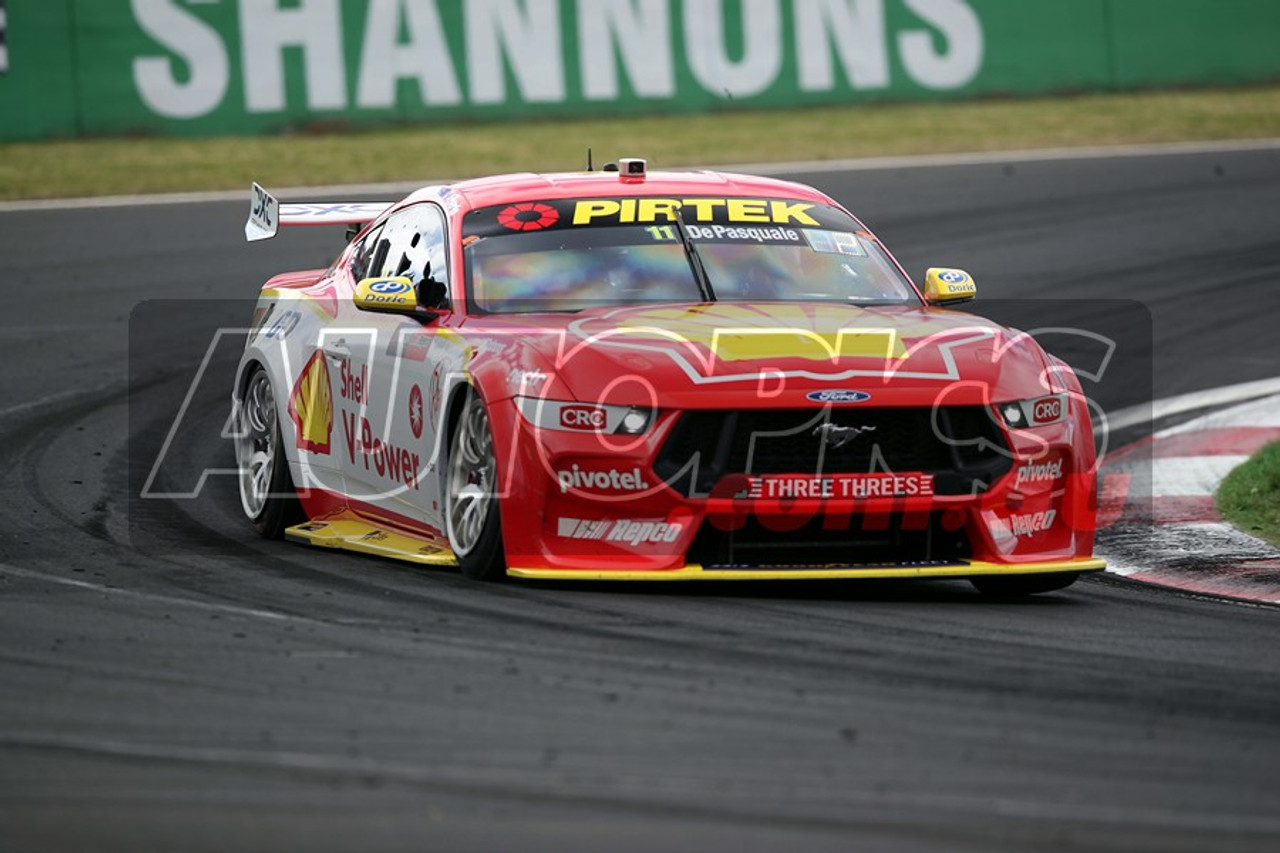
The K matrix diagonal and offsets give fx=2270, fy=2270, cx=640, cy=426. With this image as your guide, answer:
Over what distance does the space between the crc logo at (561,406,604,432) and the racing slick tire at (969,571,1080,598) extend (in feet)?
4.26

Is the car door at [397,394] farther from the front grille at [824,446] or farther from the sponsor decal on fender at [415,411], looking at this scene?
the front grille at [824,446]

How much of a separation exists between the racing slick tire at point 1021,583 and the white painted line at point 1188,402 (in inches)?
163

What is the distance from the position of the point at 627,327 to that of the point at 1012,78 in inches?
618

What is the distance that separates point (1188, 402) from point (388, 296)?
5.71m

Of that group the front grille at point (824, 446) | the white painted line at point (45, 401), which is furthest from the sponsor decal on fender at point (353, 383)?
the white painted line at point (45, 401)

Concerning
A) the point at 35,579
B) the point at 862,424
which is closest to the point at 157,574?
the point at 35,579

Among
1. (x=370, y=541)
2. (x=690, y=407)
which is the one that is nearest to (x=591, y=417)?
(x=690, y=407)

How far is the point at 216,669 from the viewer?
5379 mm

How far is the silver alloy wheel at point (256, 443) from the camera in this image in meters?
8.98

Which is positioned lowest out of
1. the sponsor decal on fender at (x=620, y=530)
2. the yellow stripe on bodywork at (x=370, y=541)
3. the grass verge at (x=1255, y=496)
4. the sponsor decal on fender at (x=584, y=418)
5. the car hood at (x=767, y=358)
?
the grass verge at (x=1255, y=496)

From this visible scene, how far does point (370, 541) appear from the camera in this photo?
309 inches

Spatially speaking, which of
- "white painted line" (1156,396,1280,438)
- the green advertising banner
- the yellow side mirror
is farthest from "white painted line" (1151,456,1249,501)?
the green advertising banner

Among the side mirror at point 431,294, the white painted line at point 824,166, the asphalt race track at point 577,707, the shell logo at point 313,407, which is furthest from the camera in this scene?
the white painted line at point 824,166

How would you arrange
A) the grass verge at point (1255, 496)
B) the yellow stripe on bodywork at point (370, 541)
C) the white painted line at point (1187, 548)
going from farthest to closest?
1. the grass verge at point (1255, 496)
2. the white painted line at point (1187, 548)
3. the yellow stripe on bodywork at point (370, 541)
